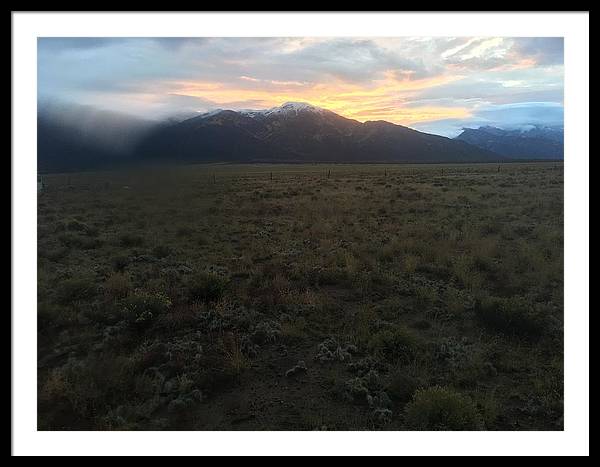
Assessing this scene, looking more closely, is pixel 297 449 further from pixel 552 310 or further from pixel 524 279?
pixel 524 279

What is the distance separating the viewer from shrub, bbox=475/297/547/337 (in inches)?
230

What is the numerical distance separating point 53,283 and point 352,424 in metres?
6.72

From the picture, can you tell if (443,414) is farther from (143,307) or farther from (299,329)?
(143,307)

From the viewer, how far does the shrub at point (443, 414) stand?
4.12 metres

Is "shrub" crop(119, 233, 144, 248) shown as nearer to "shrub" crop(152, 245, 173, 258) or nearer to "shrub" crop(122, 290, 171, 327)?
"shrub" crop(152, 245, 173, 258)

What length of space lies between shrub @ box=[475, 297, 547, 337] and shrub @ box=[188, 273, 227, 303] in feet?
15.2

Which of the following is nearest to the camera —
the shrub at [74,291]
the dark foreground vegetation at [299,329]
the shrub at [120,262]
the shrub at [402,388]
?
the dark foreground vegetation at [299,329]

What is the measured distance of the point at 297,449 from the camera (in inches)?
165

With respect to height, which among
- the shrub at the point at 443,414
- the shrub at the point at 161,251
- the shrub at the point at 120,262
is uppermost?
the shrub at the point at 161,251

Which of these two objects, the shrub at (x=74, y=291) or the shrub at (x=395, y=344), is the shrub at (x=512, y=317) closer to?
the shrub at (x=395, y=344)

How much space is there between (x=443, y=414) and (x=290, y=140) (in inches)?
1645

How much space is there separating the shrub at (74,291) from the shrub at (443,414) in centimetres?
620

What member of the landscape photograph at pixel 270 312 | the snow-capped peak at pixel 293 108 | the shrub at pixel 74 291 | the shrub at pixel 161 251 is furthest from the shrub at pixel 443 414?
the snow-capped peak at pixel 293 108

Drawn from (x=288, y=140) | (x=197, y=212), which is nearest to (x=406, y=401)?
(x=197, y=212)
